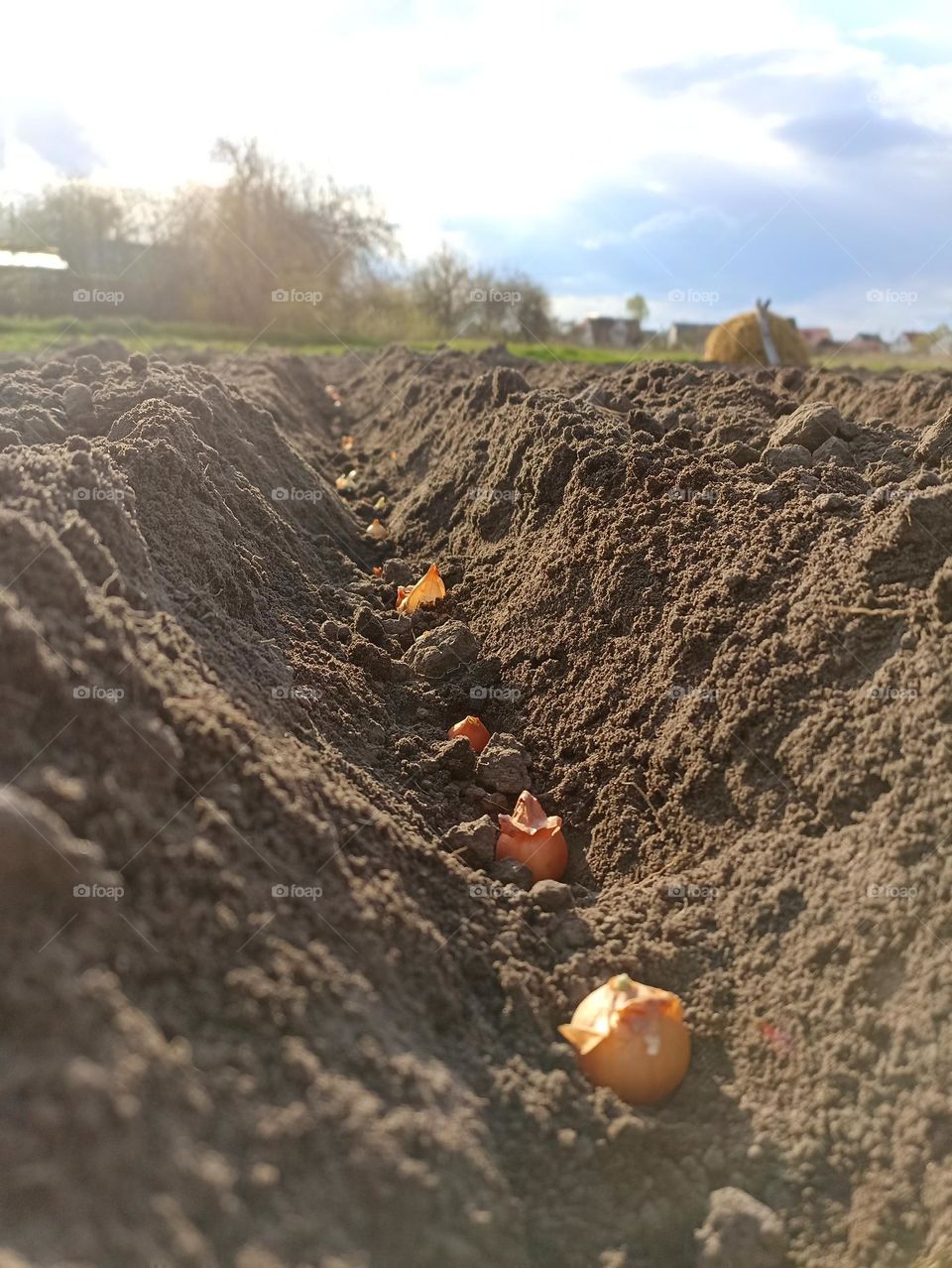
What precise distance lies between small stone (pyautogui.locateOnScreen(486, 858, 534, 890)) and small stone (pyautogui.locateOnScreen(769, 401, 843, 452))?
3.04m

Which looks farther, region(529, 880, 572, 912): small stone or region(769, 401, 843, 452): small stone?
region(769, 401, 843, 452): small stone

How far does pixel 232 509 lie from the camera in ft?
19.1

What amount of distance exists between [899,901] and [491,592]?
358 cm

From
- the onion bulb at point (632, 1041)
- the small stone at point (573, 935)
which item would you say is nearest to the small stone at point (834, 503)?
the small stone at point (573, 935)

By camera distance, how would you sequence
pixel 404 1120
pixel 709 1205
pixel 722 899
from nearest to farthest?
1. pixel 404 1120
2. pixel 709 1205
3. pixel 722 899

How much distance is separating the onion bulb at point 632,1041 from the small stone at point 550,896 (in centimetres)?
55

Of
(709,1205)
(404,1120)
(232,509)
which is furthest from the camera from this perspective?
(232,509)

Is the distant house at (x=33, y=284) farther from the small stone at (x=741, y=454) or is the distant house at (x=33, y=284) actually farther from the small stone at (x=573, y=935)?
the small stone at (x=573, y=935)

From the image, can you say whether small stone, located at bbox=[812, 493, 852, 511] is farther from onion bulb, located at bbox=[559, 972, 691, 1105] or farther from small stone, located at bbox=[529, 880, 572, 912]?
onion bulb, located at bbox=[559, 972, 691, 1105]

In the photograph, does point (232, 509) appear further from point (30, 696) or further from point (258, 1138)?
point (258, 1138)

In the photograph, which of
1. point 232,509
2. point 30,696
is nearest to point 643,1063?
point 30,696

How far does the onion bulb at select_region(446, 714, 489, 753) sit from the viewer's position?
4.76 meters

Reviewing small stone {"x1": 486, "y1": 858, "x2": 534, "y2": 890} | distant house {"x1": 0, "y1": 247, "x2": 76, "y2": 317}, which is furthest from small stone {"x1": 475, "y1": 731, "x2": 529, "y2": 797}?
distant house {"x1": 0, "y1": 247, "x2": 76, "y2": 317}

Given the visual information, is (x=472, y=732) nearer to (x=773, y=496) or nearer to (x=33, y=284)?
(x=773, y=496)
